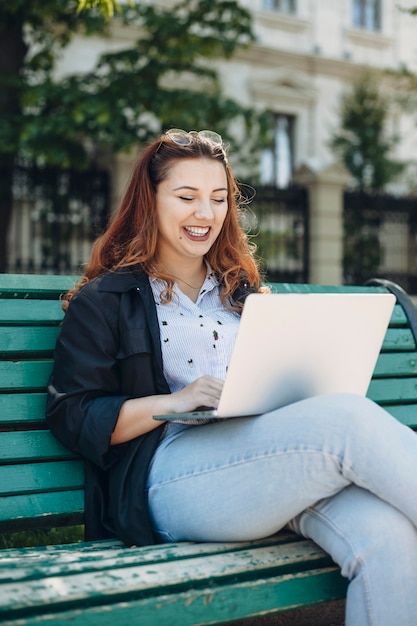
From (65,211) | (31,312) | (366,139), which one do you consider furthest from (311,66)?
(31,312)

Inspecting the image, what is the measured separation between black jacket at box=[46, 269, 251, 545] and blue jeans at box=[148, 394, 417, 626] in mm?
141

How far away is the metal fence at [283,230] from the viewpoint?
12148mm

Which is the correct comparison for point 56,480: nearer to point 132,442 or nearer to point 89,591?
point 132,442

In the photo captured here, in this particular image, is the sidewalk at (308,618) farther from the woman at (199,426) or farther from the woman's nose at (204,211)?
the woman's nose at (204,211)

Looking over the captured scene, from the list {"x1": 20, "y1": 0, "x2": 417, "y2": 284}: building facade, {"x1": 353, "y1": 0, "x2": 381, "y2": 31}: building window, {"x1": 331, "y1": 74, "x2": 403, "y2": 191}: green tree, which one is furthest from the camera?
{"x1": 353, "y1": 0, "x2": 381, "y2": 31}: building window

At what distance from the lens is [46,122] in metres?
8.70

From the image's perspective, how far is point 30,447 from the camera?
2564 millimetres

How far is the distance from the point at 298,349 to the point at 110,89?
717 cm

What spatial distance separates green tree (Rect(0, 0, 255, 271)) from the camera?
868cm

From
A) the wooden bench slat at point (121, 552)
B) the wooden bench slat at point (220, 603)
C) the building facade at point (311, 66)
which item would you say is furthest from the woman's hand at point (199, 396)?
the building facade at point (311, 66)

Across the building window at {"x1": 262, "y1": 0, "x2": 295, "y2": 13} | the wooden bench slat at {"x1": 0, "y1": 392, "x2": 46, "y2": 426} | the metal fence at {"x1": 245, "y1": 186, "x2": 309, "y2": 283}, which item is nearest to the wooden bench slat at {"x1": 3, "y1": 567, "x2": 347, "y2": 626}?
the wooden bench slat at {"x1": 0, "y1": 392, "x2": 46, "y2": 426}

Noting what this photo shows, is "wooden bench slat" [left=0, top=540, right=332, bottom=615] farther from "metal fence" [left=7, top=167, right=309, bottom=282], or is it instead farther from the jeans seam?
"metal fence" [left=7, top=167, right=309, bottom=282]

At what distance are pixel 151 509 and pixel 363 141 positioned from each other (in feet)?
58.9

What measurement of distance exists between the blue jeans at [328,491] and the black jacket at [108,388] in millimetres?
141
